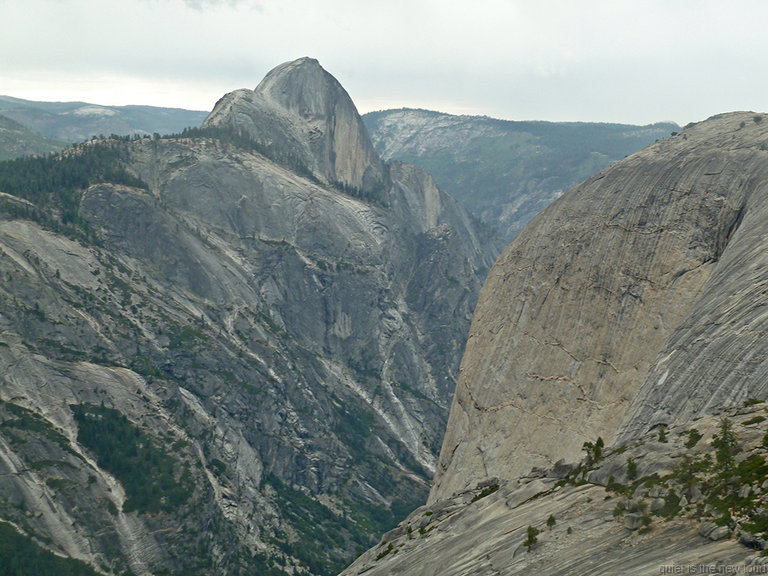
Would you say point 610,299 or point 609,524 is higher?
point 610,299

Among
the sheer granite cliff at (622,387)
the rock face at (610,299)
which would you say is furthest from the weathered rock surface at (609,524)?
the rock face at (610,299)

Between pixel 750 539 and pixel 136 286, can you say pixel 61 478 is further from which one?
pixel 750 539

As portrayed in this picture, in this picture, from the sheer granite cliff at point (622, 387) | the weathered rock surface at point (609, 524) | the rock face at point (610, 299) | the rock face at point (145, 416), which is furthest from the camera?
the rock face at point (145, 416)

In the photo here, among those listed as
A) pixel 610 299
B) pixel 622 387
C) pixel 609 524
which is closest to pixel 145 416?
pixel 610 299

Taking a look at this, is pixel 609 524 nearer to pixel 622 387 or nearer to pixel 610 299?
pixel 622 387

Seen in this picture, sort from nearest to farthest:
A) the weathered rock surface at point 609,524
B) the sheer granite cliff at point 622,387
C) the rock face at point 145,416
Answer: the weathered rock surface at point 609,524
the sheer granite cliff at point 622,387
the rock face at point 145,416

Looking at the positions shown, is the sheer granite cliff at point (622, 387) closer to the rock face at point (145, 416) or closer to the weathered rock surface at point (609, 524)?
the weathered rock surface at point (609, 524)

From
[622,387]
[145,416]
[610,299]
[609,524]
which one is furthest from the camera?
[145,416]

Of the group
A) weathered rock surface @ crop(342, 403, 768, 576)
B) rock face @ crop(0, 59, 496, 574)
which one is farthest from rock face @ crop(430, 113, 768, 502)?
rock face @ crop(0, 59, 496, 574)
